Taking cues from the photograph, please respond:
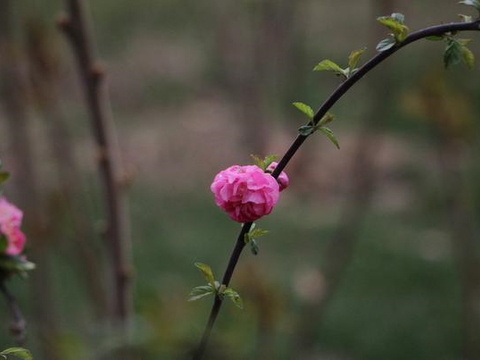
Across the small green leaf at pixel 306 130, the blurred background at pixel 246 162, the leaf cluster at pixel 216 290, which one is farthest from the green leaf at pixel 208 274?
the blurred background at pixel 246 162

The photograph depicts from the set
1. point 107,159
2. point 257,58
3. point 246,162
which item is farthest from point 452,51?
point 246,162

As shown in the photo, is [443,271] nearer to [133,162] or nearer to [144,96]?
[133,162]

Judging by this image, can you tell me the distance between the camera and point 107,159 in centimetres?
131

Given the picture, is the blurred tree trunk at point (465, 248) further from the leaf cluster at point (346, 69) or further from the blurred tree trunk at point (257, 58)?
the leaf cluster at point (346, 69)

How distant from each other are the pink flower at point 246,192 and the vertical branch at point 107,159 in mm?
700

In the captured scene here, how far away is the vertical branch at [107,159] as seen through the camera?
1.31 meters

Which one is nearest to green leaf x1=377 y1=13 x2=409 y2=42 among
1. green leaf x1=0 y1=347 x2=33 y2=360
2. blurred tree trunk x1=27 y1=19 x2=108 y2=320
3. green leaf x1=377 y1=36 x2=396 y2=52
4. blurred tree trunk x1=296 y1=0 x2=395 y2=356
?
green leaf x1=377 y1=36 x2=396 y2=52

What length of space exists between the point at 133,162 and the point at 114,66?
1.56 m

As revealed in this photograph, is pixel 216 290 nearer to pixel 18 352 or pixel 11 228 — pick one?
pixel 18 352

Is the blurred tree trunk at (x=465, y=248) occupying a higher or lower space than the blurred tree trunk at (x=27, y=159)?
lower

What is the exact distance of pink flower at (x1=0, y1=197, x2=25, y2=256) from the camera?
32.3 inches

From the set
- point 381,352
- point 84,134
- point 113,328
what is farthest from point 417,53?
point 113,328

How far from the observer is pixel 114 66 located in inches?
247

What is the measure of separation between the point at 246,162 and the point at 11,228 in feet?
6.97
